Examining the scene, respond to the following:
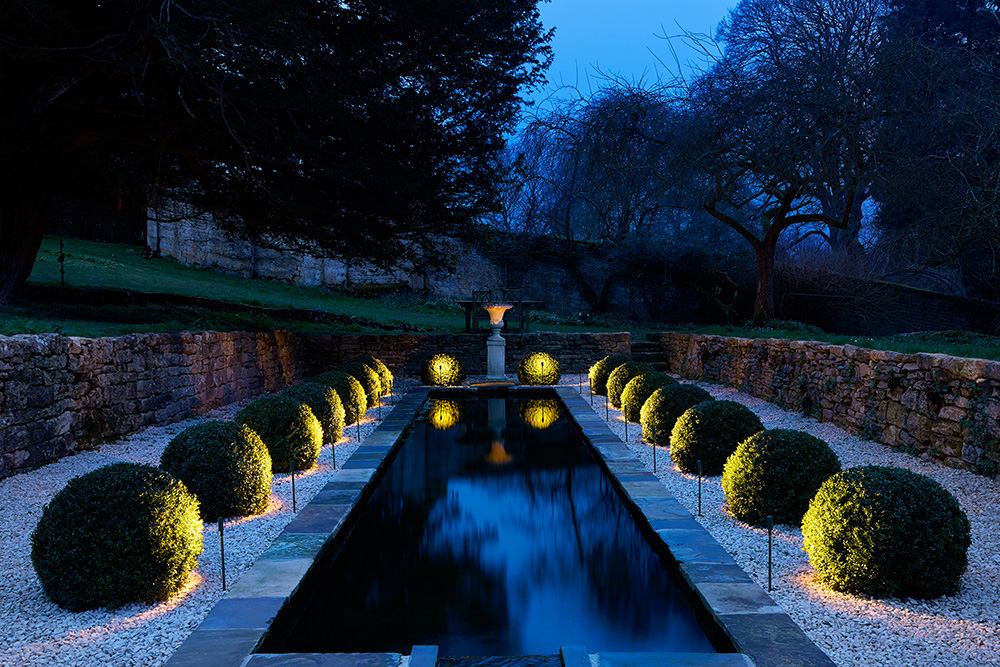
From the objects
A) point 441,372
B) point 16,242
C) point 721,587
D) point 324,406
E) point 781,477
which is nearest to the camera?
point 721,587

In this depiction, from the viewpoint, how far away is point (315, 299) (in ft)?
85.4

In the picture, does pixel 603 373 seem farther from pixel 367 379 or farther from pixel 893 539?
pixel 893 539

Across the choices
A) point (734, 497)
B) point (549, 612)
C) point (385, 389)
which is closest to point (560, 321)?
point (385, 389)

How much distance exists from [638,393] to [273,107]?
7.33 m

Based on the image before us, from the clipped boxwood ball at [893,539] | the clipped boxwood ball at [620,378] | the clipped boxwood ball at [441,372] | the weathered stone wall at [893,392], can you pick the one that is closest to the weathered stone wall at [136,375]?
the clipped boxwood ball at [441,372]

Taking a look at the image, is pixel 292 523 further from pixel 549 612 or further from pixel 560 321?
pixel 560 321

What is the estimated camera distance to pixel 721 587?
15.6 feet

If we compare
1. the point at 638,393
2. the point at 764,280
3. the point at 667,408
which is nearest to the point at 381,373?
the point at 638,393

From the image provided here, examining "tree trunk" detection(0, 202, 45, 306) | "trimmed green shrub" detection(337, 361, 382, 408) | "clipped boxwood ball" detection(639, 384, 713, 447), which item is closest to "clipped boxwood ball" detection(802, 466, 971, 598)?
"clipped boxwood ball" detection(639, 384, 713, 447)

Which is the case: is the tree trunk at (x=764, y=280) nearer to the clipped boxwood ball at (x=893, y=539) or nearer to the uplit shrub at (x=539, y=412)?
the uplit shrub at (x=539, y=412)

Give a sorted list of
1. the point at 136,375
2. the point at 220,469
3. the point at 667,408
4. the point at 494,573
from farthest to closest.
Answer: the point at 136,375
the point at 667,408
the point at 220,469
the point at 494,573

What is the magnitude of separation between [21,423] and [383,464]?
4130mm

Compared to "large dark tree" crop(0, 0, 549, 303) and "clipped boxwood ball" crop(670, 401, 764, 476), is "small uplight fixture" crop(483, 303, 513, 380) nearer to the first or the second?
"large dark tree" crop(0, 0, 549, 303)

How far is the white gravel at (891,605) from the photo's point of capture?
3.85 metres
